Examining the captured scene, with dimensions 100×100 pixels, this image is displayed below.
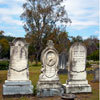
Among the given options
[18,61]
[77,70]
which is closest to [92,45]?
[77,70]

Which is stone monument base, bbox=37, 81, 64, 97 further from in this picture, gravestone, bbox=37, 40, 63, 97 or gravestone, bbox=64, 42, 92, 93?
gravestone, bbox=64, 42, 92, 93

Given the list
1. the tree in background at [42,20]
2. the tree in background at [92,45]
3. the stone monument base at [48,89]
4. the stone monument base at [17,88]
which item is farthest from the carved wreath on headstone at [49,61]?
the tree in background at [92,45]

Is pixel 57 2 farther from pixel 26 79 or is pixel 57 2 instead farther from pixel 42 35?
pixel 26 79

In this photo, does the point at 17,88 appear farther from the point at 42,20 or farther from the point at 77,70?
the point at 42,20

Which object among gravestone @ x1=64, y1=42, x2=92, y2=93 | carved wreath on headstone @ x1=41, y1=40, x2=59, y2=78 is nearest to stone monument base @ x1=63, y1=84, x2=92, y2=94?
gravestone @ x1=64, y1=42, x2=92, y2=93

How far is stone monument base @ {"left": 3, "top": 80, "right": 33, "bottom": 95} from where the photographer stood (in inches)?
338

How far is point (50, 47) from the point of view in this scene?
9328 millimetres

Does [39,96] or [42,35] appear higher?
[42,35]

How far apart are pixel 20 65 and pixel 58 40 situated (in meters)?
26.5

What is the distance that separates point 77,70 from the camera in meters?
9.80

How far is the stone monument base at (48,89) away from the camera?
8.84 m

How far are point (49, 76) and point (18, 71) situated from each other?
4.84ft

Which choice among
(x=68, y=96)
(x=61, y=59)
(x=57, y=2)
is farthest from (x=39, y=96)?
(x=57, y=2)

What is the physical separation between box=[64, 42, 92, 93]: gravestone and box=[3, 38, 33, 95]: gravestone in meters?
2.09
